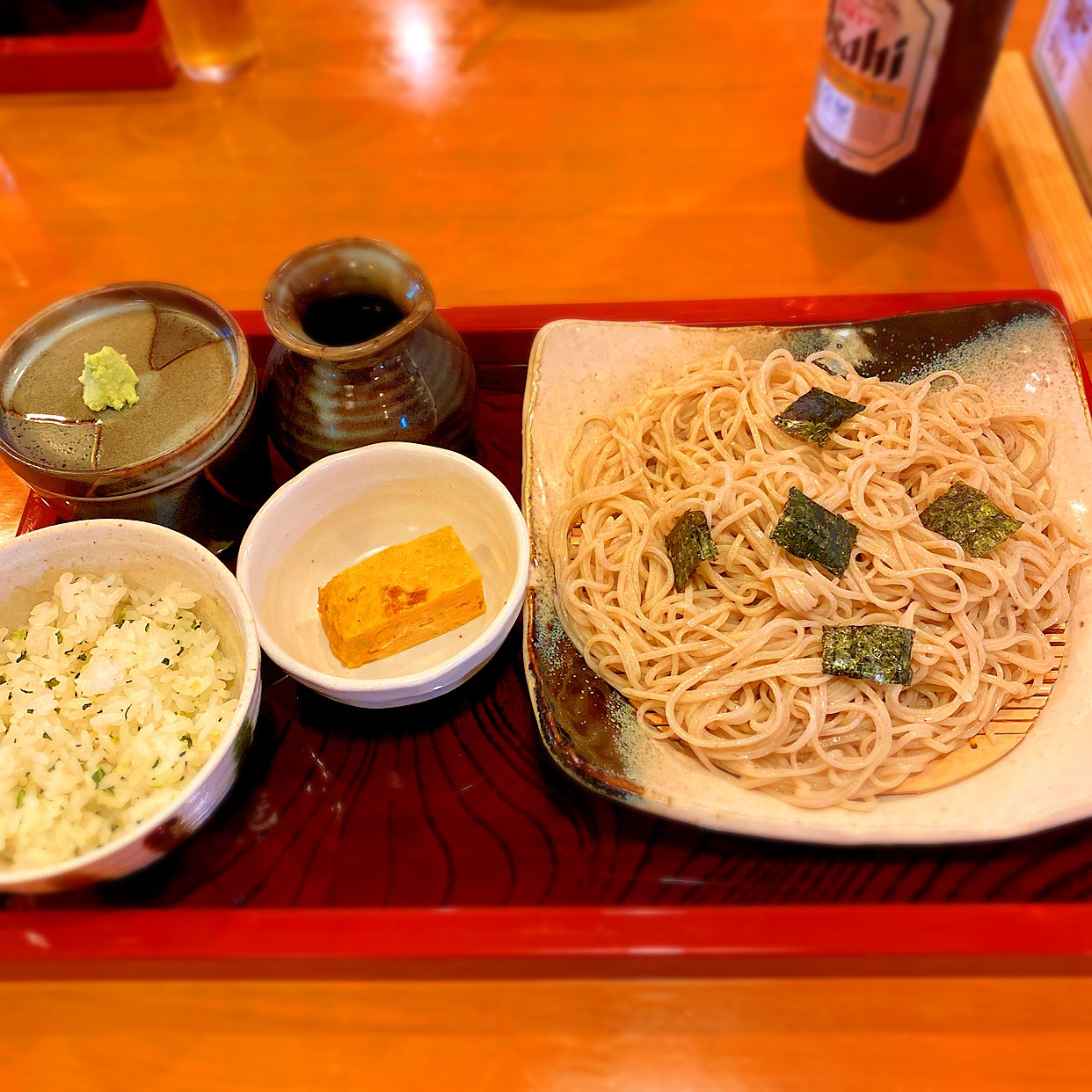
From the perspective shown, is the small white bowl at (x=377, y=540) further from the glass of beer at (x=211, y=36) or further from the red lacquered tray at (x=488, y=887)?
the glass of beer at (x=211, y=36)

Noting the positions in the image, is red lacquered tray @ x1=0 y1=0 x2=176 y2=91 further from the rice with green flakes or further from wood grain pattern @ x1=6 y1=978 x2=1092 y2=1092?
wood grain pattern @ x1=6 y1=978 x2=1092 y2=1092

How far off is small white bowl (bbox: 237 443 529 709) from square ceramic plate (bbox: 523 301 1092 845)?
0.31 feet

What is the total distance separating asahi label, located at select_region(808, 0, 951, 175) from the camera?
1992mm

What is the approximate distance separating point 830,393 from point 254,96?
2.32 meters

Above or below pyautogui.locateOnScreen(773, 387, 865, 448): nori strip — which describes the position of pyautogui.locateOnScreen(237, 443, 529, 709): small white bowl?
below

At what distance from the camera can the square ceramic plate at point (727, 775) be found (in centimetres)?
137

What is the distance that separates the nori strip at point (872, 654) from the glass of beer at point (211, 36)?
2.82 m

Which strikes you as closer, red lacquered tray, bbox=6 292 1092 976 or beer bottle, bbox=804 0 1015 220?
red lacquered tray, bbox=6 292 1092 976

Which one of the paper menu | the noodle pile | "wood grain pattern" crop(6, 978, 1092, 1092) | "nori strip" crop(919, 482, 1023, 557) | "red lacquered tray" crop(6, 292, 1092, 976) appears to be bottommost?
"wood grain pattern" crop(6, 978, 1092, 1092)

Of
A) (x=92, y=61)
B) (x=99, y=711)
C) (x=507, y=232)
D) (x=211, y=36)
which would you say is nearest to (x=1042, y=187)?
(x=507, y=232)

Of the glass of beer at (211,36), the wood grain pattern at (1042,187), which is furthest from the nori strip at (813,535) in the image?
the glass of beer at (211,36)

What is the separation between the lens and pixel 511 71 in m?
3.04

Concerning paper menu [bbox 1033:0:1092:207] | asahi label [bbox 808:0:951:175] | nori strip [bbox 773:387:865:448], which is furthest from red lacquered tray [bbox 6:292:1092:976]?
paper menu [bbox 1033:0:1092:207]

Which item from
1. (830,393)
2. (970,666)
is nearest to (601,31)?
(830,393)
